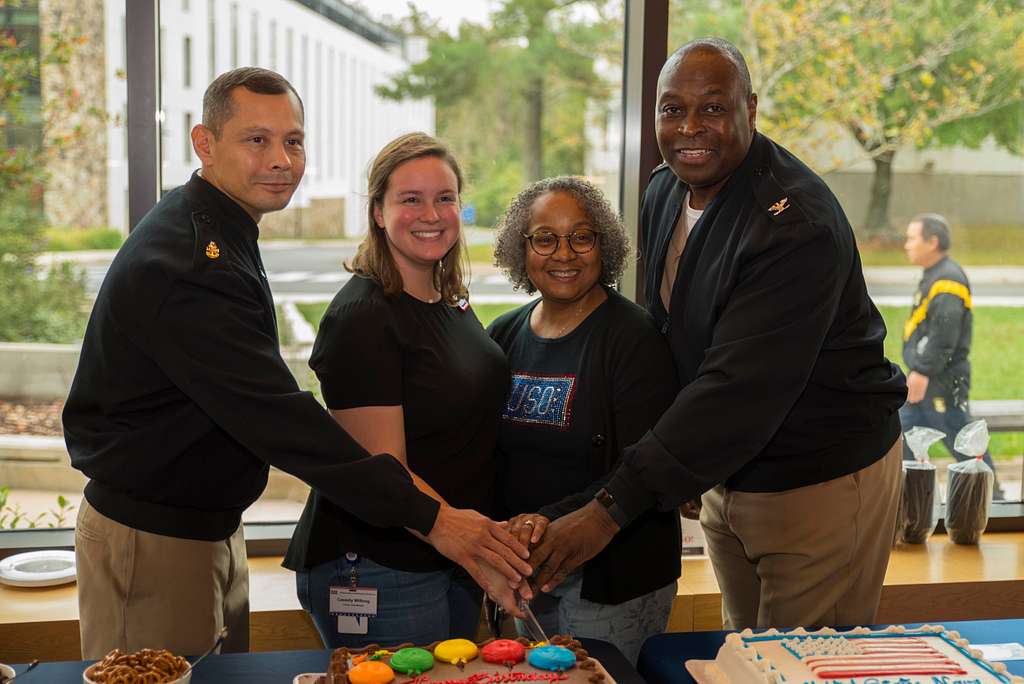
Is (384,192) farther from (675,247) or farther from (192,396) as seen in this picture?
(675,247)

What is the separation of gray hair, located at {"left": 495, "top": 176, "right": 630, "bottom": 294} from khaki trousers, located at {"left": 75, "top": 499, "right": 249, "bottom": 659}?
35.4 inches

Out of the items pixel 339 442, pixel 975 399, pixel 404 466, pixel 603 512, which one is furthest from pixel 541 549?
pixel 975 399

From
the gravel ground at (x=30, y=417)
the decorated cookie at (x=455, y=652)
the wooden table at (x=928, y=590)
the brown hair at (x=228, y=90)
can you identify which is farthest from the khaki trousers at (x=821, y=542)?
the gravel ground at (x=30, y=417)

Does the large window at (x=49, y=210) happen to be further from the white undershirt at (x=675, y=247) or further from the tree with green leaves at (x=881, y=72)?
the tree with green leaves at (x=881, y=72)

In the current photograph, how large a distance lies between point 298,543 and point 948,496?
2.31m

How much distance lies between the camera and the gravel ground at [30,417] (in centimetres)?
319

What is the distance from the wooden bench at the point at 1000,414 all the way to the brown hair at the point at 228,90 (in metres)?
2.99

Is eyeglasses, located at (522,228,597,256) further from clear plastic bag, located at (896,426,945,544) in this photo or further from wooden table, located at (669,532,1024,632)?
clear plastic bag, located at (896,426,945,544)

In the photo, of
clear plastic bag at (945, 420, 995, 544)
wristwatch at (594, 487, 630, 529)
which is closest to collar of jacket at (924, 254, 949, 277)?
clear plastic bag at (945, 420, 995, 544)

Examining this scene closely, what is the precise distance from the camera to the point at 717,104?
6.95 feet

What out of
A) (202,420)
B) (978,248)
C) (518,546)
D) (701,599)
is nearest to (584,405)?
(518,546)

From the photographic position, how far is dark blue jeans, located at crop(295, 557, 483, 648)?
1978 mm

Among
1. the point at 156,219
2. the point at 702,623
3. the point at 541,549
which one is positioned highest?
the point at 156,219

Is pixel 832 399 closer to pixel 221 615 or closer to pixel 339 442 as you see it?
pixel 339 442
